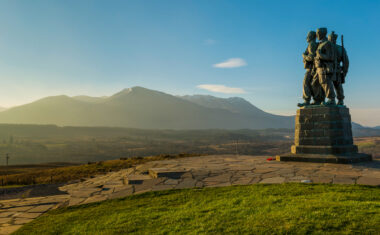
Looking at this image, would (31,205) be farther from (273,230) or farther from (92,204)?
(273,230)

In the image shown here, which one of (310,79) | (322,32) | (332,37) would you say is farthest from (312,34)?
(310,79)

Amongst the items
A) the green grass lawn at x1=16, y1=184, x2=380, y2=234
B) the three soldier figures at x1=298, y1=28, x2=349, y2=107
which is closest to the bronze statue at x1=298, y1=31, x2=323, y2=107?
the three soldier figures at x1=298, y1=28, x2=349, y2=107

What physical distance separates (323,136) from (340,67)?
10.3 ft

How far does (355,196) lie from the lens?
455 centimetres

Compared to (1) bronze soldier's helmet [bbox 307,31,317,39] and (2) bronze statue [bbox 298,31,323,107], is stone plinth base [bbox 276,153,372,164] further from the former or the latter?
(1) bronze soldier's helmet [bbox 307,31,317,39]

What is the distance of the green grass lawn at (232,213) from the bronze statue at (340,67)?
244 inches

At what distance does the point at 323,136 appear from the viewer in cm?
960

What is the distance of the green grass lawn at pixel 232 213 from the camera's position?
333 cm

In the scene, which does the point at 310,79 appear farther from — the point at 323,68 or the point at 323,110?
the point at 323,110

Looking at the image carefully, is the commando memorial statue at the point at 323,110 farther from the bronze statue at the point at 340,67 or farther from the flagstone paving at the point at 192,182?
the flagstone paving at the point at 192,182

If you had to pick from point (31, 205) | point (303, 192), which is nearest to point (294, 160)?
point (303, 192)

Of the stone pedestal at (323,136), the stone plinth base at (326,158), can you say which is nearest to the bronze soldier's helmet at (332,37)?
the stone pedestal at (323,136)

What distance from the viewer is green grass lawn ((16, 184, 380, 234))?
333cm

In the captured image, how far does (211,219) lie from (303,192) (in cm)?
228
